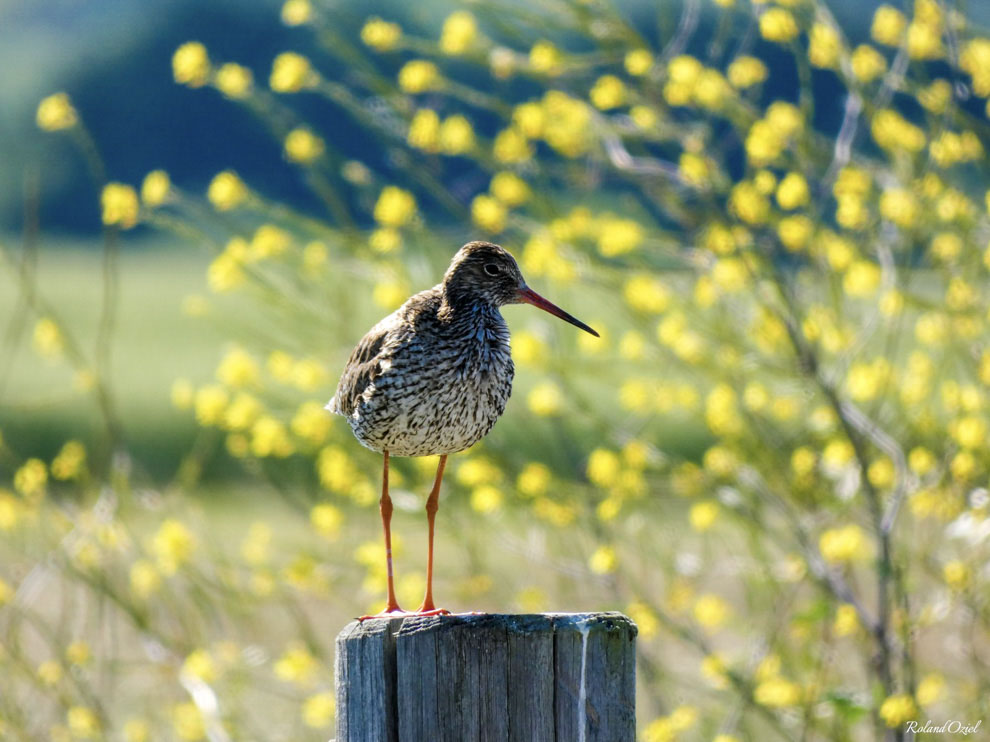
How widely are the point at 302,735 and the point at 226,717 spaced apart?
1210mm

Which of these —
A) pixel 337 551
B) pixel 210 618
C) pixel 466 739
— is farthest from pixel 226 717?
pixel 466 739

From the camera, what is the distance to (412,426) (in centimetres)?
412

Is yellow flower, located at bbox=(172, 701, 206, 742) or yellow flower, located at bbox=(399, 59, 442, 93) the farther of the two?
yellow flower, located at bbox=(172, 701, 206, 742)

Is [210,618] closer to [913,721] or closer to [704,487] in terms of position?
[704,487]

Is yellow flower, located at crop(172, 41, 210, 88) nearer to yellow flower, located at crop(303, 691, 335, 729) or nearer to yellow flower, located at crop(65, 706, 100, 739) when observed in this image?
yellow flower, located at crop(303, 691, 335, 729)

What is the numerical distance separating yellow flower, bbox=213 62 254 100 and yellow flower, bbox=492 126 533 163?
129 cm

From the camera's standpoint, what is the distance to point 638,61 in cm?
612

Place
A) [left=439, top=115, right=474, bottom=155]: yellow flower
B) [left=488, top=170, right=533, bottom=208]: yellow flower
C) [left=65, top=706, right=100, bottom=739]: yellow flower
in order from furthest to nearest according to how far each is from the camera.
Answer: [left=65, top=706, right=100, bottom=739]: yellow flower
[left=488, top=170, right=533, bottom=208]: yellow flower
[left=439, top=115, right=474, bottom=155]: yellow flower

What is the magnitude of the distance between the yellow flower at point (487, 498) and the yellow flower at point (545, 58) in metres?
2.11

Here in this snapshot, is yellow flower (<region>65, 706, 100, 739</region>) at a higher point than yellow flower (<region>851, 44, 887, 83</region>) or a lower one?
lower

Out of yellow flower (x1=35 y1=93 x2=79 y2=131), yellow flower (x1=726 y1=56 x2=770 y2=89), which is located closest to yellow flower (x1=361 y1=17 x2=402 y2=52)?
yellow flower (x1=35 y1=93 x2=79 y2=131)

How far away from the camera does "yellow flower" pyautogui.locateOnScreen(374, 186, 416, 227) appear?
255 inches

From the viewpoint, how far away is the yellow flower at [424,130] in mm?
6387

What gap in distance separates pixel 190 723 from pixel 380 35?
3.72 metres
